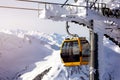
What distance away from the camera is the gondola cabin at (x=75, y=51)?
42.3 meters

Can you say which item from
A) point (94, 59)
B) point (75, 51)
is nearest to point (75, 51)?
point (75, 51)

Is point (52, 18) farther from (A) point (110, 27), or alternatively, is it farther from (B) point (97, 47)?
(A) point (110, 27)

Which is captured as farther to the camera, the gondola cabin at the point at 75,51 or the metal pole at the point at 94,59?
the gondola cabin at the point at 75,51

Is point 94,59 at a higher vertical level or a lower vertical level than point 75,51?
higher

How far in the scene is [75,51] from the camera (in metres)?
43.9

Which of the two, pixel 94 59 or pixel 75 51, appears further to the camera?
pixel 75 51

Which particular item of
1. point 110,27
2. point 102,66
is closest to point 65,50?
point 110,27

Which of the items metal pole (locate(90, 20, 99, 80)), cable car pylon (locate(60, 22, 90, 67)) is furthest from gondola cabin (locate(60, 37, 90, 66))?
metal pole (locate(90, 20, 99, 80))

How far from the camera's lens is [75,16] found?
3378 centimetres

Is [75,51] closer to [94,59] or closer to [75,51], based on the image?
[75,51]

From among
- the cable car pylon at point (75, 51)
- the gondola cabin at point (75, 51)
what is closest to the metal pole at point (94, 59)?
the cable car pylon at point (75, 51)

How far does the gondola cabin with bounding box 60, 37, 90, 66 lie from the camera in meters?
42.3

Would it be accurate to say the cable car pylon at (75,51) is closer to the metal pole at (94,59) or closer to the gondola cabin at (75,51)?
the gondola cabin at (75,51)

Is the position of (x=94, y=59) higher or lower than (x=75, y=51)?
higher
